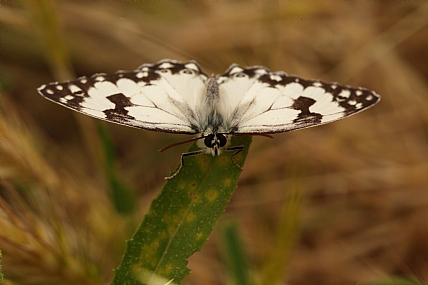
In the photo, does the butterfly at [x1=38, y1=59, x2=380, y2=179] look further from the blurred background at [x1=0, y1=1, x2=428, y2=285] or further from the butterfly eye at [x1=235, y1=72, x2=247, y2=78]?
the blurred background at [x1=0, y1=1, x2=428, y2=285]

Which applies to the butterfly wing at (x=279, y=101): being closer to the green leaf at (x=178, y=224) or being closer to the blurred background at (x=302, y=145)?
the green leaf at (x=178, y=224)

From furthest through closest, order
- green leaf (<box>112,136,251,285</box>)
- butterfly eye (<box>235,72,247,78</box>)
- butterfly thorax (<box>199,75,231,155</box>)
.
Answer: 1. butterfly eye (<box>235,72,247,78</box>)
2. butterfly thorax (<box>199,75,231,155</box>)
3. green leaf (<box>112,136,251,285</box>)

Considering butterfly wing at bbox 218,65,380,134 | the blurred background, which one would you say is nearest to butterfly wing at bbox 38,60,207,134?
butterfly wing at bbox 218,65,380,134

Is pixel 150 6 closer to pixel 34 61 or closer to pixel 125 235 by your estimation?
pixel 34 61

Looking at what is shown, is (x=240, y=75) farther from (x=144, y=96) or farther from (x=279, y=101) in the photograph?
(x=144, y=96)

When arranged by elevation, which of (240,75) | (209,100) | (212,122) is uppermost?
(240,75)

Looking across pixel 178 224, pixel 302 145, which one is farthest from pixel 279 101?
pixel 302 145
